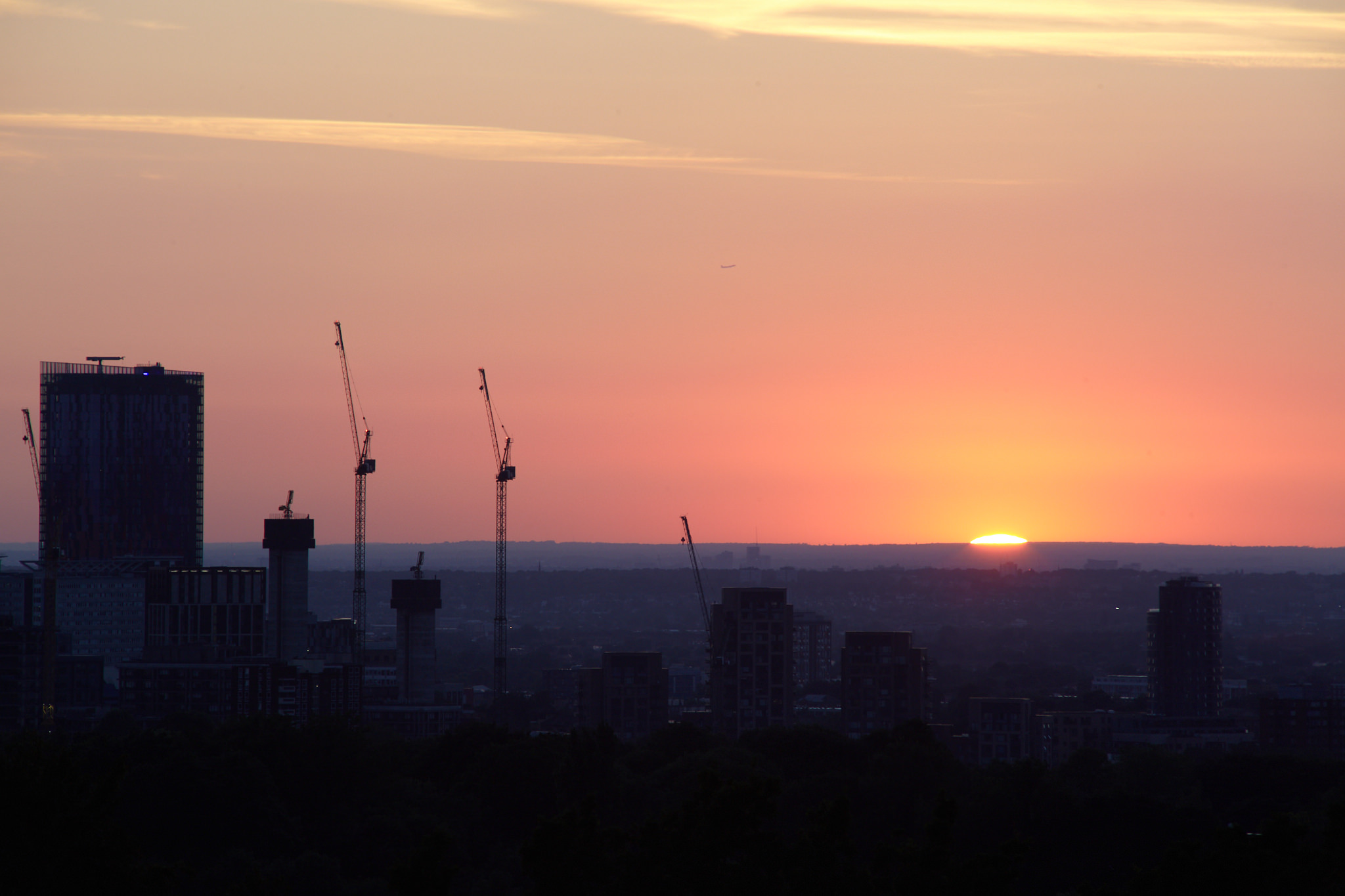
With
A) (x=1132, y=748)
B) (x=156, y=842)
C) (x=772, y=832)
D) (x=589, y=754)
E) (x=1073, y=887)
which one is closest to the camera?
(x=772, y=832)

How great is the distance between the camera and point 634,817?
10700 cm

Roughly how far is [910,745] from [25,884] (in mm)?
73832

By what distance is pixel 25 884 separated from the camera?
4362 centimetres

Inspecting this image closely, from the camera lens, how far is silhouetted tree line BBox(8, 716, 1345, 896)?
45.5 metres

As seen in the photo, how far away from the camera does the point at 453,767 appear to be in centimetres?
12562

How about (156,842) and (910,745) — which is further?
(910,745)

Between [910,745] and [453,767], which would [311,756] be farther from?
[910,745]

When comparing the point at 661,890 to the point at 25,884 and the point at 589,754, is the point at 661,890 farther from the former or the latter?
the point at 589,754

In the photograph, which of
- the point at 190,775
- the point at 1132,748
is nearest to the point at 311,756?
the point at 190,775

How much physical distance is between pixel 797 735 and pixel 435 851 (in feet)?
286

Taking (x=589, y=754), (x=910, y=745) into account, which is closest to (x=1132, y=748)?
(x=910, y=745)

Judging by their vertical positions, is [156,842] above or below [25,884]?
below

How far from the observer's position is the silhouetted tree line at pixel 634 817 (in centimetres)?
4547

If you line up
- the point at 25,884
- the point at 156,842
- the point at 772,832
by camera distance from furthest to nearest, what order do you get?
the point at 156,842 < the point at 772,832 < the point at 25,884
